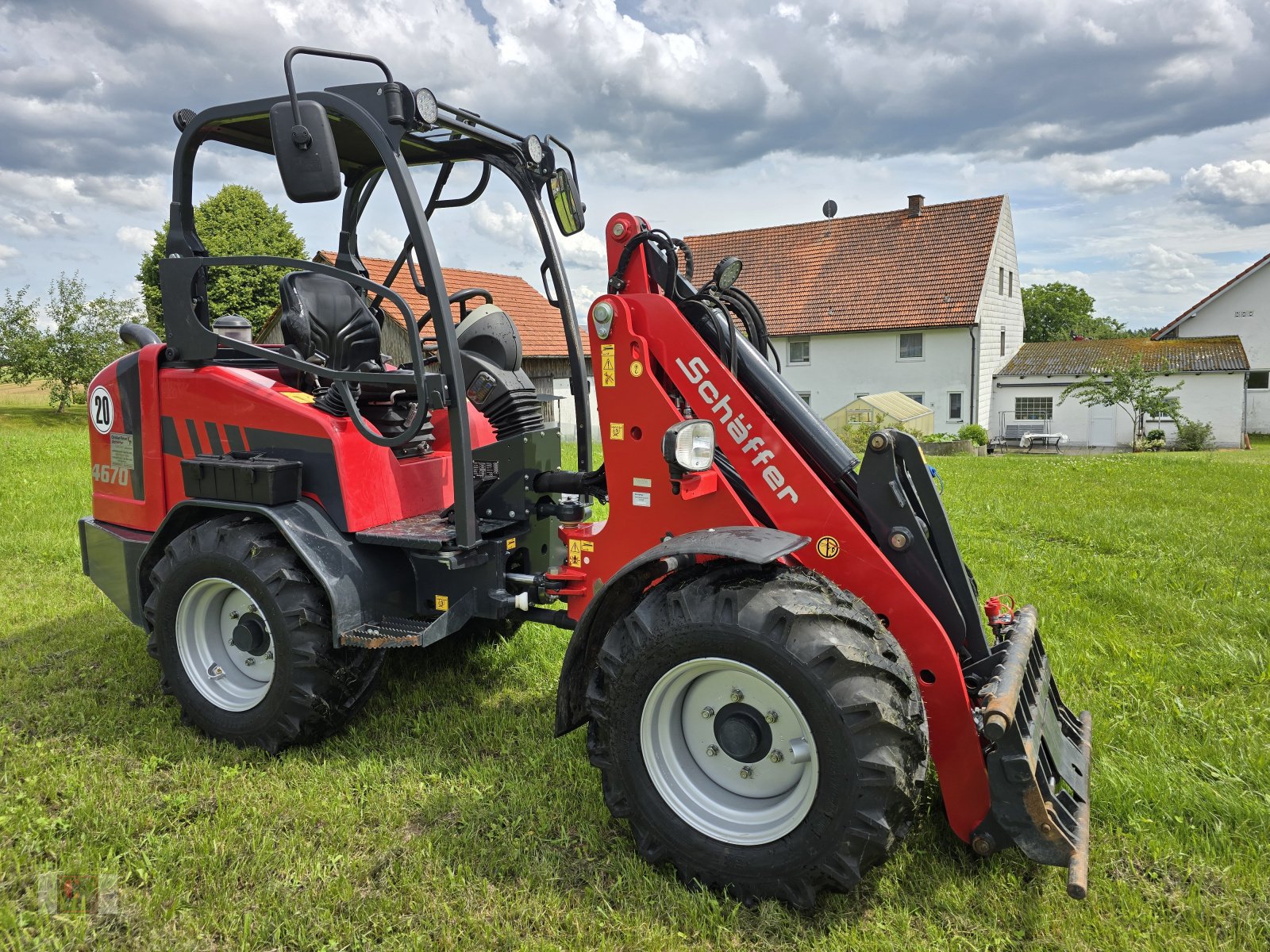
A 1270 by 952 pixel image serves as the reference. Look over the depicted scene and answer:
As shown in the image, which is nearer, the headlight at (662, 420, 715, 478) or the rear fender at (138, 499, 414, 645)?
the headlight at (662, 420, 715, 478)

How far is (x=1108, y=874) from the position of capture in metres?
2.82

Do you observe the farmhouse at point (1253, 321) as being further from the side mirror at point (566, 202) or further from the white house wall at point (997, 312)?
the side mirror at point (566, 202)

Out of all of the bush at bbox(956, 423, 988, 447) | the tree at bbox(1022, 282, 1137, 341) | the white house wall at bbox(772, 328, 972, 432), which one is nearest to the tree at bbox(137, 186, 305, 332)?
the white house wall at bbox(772, 328, 972, 432)

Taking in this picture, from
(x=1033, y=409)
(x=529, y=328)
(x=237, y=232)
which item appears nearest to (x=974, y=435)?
(x=1033, y=409)

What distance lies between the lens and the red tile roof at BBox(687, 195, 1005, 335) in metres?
27.3

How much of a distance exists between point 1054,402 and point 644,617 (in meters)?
32.5

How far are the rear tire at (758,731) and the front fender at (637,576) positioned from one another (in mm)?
103

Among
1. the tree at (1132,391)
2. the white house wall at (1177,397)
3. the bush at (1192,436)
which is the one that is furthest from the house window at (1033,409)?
the bush at (1192,436)

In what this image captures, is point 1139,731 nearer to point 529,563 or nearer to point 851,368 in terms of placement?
point 529,563

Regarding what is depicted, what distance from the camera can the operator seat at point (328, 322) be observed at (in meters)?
4.07

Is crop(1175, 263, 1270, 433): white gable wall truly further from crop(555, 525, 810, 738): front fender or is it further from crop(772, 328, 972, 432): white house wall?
crop(555, 525, 810, 738): front fender

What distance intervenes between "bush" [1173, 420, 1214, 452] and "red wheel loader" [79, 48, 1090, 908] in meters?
29.9

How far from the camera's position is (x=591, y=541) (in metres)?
3.50

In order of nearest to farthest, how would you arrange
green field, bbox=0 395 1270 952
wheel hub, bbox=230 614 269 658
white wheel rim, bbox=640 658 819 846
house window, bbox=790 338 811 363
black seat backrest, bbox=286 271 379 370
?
green field, bbox=0 395 1270 952 < white wheel rim, bbox=640 658 819 846 < wheel hub, bbox=230 614 269 658 < black seat backrest, bbox=286 271 379 370 < house window, bbox=790 338 811 363
